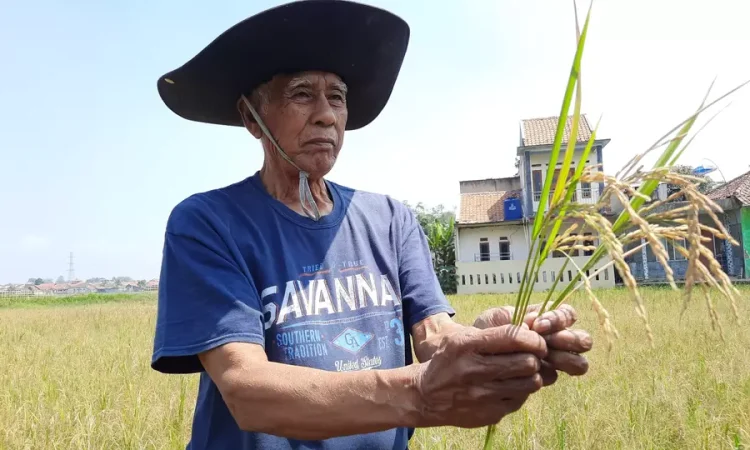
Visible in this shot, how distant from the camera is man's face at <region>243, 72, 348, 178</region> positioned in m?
1.78

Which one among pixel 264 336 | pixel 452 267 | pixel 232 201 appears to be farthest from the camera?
pixel 452 267

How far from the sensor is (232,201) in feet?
5.42

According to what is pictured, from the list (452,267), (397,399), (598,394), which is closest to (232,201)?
(397,399)

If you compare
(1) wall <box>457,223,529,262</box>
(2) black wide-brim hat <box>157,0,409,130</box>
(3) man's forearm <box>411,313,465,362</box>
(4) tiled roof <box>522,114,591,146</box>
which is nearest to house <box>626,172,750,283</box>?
(1) wall <box>457,223,529,262</box>

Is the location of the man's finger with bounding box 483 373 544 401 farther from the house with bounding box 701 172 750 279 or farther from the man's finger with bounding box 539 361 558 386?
the house with bounding box 701 172 750 279

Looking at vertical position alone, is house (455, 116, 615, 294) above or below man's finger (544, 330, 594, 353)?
above

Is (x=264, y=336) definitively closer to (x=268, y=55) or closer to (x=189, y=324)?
(x=189, y=324)

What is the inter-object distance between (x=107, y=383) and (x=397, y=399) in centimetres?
400

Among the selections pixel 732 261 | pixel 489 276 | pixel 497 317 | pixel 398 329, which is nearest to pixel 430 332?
pixel 398 329

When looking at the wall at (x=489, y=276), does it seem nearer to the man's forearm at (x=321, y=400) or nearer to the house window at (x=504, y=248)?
the house window at (x=504, y=248)

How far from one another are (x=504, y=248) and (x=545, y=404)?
22.2 metres

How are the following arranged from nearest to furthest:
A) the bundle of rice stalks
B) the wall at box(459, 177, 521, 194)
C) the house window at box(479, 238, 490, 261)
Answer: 1. the bundle of rice stalks
2. the house window at box(479, 238, 490, 261)
3. the wall at box(459, 177, 521, 194)

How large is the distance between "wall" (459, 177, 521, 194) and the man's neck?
27738mm

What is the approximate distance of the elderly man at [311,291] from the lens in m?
1.11
